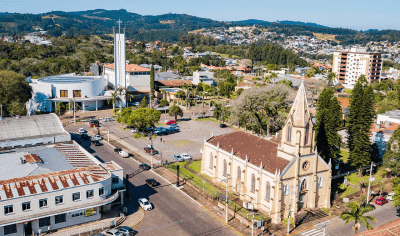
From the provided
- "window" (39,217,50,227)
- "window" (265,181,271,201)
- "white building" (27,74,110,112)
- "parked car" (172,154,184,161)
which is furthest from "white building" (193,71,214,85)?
"window" (39,217,50,227)

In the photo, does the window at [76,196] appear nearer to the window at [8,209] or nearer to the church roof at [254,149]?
the window at [8,209]

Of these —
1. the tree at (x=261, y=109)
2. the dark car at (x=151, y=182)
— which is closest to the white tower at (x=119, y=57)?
the tree at (x=261, y=109)

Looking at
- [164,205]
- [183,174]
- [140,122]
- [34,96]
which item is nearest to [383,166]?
[183,174]

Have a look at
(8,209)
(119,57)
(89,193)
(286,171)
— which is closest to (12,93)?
Answer: (119,57)

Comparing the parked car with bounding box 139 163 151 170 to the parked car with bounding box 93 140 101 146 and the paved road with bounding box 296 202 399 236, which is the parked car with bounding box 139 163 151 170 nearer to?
the parked car with bounding box 93 140 101 146

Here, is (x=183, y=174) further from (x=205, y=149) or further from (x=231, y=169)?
(x=231, y=169)

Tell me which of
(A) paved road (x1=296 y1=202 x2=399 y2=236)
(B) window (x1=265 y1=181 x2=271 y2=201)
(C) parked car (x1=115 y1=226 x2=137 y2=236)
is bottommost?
(A) paved road (x1=296 y1=202 x2=399 y2=236)
